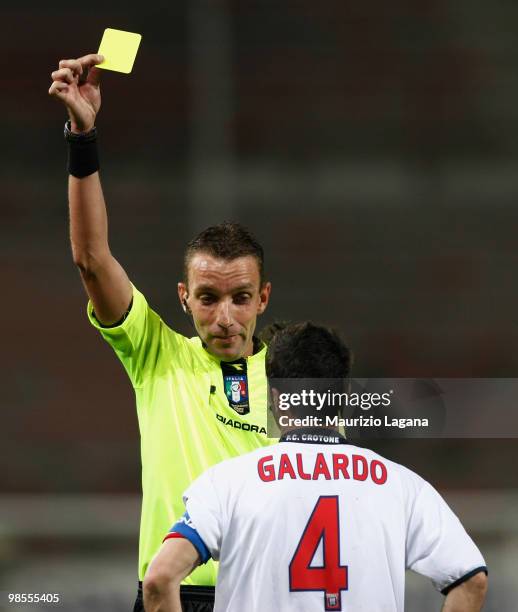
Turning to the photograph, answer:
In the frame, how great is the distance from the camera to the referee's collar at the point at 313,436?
88.0 inches

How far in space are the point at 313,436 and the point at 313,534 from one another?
214 millimetres

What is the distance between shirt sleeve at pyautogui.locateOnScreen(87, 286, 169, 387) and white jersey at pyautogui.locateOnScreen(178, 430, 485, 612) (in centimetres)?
80

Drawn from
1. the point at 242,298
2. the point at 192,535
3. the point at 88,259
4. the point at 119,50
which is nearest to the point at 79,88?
the point at 119,50

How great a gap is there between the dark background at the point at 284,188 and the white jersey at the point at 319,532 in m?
6.35

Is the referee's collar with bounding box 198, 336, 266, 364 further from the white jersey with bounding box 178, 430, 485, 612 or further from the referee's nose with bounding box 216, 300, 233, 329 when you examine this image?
the white jersey with bounding box 178, 430, 485, 612

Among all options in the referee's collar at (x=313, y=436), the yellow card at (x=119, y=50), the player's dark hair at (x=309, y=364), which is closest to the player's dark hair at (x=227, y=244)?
the yellow card at (x=119, y=50)

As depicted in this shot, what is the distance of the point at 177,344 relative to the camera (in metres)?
3.09

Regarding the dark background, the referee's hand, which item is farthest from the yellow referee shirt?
the dark background

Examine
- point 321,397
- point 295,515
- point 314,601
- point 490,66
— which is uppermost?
point 490,66

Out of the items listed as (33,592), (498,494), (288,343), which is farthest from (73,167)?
(498,494)

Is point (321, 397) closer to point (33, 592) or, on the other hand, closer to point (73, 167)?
point (73, 167)

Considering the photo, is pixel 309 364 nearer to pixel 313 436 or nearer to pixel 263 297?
pixel 313 436

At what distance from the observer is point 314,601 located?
2133 mm

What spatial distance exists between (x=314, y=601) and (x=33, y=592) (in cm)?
567
